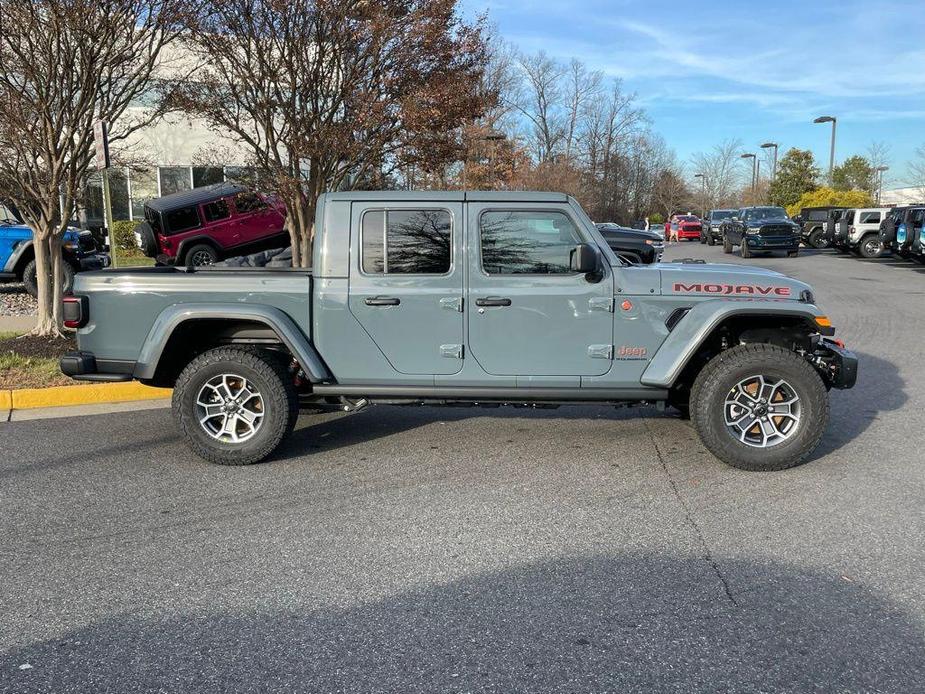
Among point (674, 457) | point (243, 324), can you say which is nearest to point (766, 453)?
point (674, 457)

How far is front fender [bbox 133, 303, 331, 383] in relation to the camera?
527cm

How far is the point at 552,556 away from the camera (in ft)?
12.9

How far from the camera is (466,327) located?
5.31 meters

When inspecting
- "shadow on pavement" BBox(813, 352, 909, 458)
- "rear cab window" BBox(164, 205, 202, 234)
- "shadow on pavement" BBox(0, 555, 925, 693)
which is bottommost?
"shadow on pavement" BBox(0, 555, 925, 693)

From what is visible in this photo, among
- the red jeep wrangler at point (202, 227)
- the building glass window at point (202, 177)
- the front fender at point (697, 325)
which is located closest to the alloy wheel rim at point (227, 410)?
the front fender at point (697, 325)

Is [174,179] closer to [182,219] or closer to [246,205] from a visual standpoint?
[182,219]

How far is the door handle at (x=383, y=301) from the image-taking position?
5.31 meters

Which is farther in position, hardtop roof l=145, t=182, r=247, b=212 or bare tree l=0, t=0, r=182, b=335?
hardtop roof l=145, t=182, r=247, b=212

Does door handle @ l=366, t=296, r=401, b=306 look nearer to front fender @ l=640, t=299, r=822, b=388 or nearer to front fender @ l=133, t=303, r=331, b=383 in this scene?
front fender @ l=133, t=303, r=331, b=383

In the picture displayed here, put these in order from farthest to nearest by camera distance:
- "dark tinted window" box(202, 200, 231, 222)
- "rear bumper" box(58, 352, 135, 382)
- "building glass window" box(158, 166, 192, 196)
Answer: "building glass window" box(158, 166, 192, 196) < "dark tinted window" box(202, 200, 231, 222) < "rear bumper" box(58, 352, 135, 382)

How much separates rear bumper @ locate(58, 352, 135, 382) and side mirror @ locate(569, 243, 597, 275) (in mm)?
3144

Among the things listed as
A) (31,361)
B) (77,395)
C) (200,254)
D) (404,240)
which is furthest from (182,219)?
(404,240)

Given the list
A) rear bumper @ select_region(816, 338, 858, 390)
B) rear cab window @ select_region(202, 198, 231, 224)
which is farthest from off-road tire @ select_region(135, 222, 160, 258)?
rear bumper @ select_region(816, 338, 858, 390)

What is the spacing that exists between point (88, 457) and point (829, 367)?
5.27m
